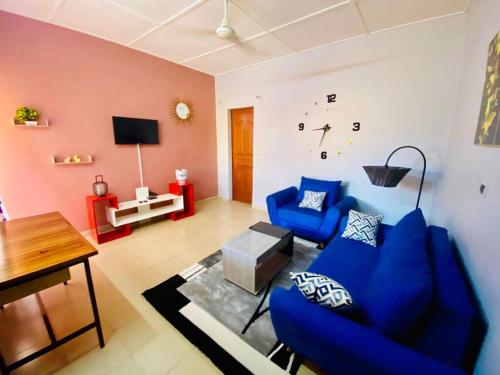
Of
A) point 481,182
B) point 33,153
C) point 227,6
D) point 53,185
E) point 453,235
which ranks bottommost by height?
point 453,235

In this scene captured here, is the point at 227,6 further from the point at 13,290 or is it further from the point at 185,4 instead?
the point at 13,290

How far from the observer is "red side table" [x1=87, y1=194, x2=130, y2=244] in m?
2.90

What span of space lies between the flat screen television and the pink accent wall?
0.10m

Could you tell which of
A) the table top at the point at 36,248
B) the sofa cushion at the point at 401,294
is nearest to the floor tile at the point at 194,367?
the table top at the point at 36,248

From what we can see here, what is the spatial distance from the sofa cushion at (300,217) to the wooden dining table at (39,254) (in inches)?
88.3

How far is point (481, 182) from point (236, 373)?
77.2 inches

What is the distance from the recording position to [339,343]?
37.4 inches

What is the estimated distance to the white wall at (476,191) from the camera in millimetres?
943

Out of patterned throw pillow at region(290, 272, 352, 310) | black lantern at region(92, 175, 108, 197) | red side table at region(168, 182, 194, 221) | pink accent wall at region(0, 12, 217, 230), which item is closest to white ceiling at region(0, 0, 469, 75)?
pink accent wall at region(0, 12, 217, 230)

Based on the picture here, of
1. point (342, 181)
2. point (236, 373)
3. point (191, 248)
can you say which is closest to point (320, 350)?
point (236, 373)

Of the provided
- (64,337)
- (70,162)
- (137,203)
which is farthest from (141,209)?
(64,337)

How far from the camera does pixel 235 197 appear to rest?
506cm

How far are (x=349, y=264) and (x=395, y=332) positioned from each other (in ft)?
2.81

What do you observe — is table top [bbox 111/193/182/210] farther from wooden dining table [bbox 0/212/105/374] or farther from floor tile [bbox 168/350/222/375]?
floor tile [bbox 168/350/222/375]
